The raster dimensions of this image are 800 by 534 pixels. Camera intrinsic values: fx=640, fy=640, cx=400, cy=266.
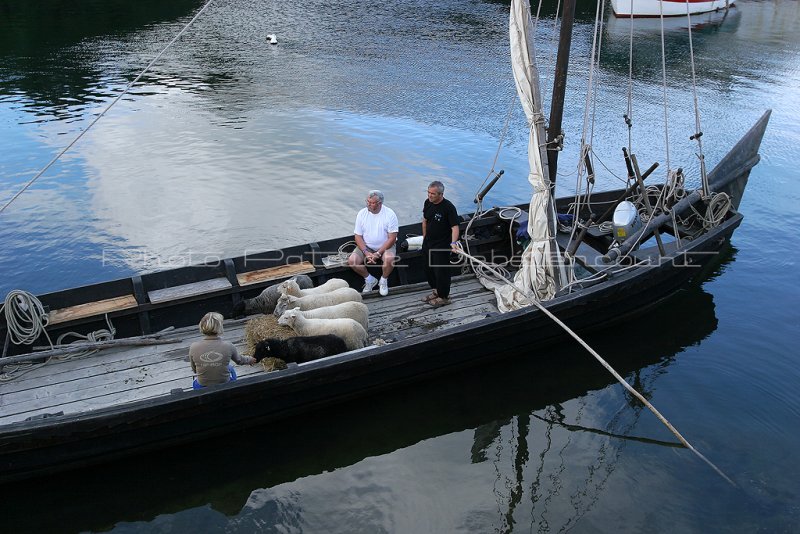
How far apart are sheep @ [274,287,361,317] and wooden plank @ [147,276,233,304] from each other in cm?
104

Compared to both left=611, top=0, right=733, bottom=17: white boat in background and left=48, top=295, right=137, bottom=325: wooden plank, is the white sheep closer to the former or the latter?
left=48, top=295, right=137, bottom=325: wooden plank

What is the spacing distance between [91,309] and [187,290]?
4.54 feet

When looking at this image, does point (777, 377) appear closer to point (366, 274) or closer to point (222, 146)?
point (366, 274)

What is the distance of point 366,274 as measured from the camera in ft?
36.1

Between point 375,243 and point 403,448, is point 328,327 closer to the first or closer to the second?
point 403,448

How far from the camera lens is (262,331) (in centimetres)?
938

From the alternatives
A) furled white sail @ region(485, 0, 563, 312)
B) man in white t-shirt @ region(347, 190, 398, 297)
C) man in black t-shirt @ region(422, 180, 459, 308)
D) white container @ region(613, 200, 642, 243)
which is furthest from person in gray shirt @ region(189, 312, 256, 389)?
white container @ region(613, 200, 642, 243)

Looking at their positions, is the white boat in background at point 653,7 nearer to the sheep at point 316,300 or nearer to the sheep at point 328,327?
the sheep at point 316,300

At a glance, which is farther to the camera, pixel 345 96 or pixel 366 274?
pixel 345 96

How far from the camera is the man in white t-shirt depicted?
1078 cm

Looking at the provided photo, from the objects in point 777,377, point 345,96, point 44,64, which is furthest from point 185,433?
point 44,64

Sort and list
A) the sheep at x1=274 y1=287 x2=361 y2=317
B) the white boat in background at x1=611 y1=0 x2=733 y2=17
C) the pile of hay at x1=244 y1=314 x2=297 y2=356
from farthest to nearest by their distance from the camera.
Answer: the white boat in background at x1=611 y1=0 x2=733 y2=17, the sheep at x1=274 y1=287 x2=361 y2=317, the pile of hay at x1=244 y1=314 x2=297 y2=356

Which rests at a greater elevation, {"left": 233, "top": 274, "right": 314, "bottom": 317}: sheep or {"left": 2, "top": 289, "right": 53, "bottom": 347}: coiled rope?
{"left": 2, "top": 289, "right": 53, "bottom": 347}: coiled rope

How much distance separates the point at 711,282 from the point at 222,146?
1496 cm
